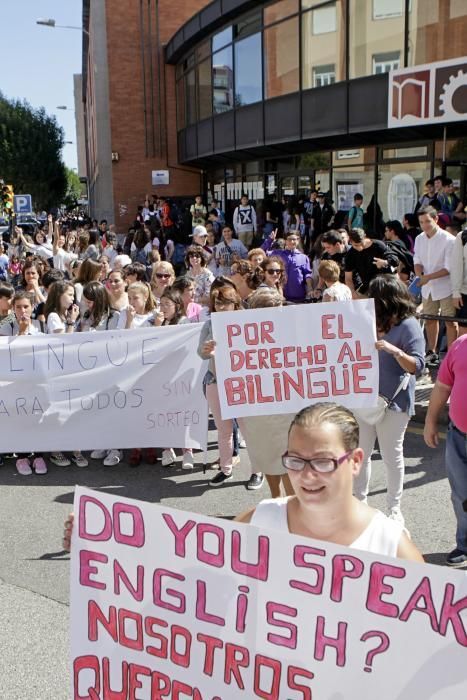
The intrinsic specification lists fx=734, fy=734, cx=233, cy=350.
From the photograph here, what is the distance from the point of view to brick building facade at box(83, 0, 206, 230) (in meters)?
30.4

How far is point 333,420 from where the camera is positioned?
248 centimetres

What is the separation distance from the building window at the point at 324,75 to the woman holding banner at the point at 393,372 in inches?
531

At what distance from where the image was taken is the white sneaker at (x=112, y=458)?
21.9 feet

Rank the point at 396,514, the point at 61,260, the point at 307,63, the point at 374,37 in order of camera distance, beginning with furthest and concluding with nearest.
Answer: the point at 307,63 < the point at 374,37 < the point at 61,260 < the point at 396,514

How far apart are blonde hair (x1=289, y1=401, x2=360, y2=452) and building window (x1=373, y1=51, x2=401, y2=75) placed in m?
14.4

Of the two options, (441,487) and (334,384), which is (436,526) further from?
(334,384)

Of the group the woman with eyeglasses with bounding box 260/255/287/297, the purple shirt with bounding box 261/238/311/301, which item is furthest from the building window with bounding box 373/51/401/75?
the woman with eyeglasses with bounding box 260/255/287/297

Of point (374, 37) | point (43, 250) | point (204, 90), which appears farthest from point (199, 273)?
point (204, 90)

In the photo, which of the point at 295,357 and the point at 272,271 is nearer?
the point at 295,357

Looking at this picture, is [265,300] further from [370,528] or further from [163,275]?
[163,275]

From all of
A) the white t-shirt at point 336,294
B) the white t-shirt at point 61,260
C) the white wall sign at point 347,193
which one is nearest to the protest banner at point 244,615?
the white t-shirt at point 336,294

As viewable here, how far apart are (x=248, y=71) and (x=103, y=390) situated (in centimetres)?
1674

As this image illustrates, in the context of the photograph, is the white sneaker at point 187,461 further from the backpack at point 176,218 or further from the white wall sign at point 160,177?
the white wall sign at point 160,177

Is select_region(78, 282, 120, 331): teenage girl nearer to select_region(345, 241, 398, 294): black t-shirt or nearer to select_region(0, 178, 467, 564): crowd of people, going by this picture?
select_region(0, 178, 467, 564): crowd of people
